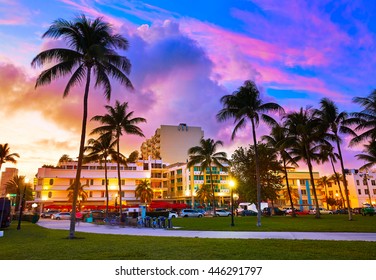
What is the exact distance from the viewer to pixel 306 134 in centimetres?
3803

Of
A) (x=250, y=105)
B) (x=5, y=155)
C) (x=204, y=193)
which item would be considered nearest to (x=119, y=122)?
(x=250, y=105)

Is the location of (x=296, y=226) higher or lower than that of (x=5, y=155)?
lower

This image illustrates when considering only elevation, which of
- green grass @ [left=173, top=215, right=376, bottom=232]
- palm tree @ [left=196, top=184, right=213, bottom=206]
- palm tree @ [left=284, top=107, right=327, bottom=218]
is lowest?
green grass @ [left=173, top=215, right=376, bottom=232]

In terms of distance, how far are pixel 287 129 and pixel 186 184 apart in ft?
162

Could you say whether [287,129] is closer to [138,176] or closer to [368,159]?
[368,159]

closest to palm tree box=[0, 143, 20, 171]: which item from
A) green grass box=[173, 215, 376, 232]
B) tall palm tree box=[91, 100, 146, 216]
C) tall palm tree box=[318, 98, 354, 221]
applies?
tall palm tree box=[91, 100, 146, 216]

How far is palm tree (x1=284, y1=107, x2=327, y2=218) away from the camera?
121 feet

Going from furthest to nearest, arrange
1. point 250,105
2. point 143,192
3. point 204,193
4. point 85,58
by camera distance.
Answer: point 204,193
point 143,192
point 250,105
point 85,58

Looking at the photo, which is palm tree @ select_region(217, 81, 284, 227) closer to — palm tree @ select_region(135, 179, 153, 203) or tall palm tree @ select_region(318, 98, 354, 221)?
tall palm tree @ select_region(318, 98, 354, 221)

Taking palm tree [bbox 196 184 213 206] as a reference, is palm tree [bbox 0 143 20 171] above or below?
above

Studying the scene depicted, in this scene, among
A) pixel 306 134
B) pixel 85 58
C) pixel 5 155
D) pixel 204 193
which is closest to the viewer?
pixel 85 58

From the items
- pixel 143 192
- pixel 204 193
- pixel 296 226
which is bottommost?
pixel 296 226

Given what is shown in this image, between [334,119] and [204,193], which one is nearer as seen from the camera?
[334,119]

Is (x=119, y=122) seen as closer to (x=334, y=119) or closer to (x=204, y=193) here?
(x=334, y=119)
